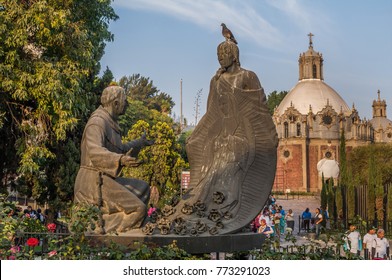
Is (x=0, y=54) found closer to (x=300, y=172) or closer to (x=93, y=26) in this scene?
(x=93, y=26)

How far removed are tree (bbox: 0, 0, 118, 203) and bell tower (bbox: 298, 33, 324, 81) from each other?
6920 cm

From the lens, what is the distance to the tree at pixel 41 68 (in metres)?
16.4

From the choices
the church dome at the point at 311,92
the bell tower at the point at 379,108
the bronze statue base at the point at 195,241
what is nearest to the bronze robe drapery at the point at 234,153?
the bronze statue base at the point at 195,241

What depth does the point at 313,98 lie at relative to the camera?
80250mm

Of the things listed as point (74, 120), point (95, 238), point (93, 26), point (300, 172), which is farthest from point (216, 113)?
point (300, 172)

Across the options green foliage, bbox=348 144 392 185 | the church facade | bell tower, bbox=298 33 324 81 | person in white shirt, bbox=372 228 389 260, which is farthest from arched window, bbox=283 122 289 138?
person in white shirt, bbox=372 228 389 260

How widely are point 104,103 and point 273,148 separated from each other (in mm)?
2522

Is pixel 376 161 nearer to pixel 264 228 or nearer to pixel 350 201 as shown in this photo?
pixel 350 201

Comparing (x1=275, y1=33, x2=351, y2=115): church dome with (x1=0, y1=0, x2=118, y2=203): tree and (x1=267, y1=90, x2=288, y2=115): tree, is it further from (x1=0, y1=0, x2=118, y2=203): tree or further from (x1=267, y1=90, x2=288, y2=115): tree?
(x1=0, y1=0, x2=118, y2=203): tree

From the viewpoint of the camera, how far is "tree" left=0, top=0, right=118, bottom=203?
1641 cm

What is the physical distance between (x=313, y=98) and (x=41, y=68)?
6686cm

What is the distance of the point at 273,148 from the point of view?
838 cm

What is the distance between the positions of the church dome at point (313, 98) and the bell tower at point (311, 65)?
1.49m

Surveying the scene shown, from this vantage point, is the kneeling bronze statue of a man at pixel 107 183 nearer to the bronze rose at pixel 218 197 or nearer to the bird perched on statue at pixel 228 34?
the bronze rose at pixel 218 197
